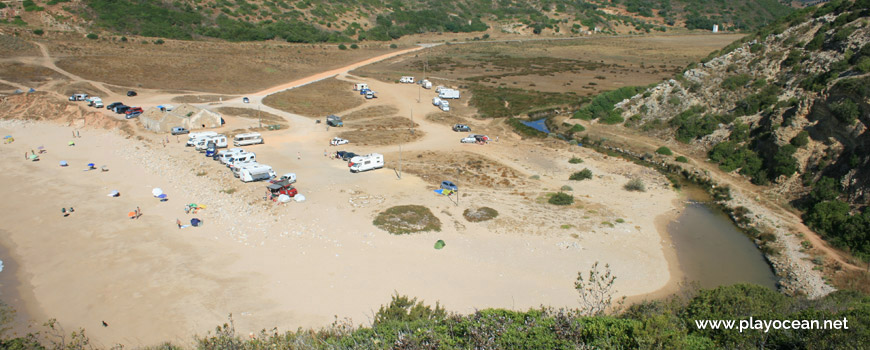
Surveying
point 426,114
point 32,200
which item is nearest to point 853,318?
point 32,200

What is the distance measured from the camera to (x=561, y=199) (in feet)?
129

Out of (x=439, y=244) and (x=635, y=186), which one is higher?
(x=635, y=186)

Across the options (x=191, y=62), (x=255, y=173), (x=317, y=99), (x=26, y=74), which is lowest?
(x=255, y=173)

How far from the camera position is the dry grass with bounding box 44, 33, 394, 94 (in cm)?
7981

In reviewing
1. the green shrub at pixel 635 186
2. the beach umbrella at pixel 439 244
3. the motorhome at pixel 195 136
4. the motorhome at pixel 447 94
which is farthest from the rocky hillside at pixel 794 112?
the motorhome at pixel 195 136

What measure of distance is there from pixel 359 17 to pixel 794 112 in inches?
4840

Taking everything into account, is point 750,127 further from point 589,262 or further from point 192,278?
point 192,278

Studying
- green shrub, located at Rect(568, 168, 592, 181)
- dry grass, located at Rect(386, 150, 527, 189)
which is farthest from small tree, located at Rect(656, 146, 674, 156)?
dry grass, located at Rect(386, 150, 527, 189)

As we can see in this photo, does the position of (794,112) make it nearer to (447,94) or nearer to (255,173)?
(447,94)

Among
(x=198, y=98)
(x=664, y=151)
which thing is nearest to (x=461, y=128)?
(x=664, y=151)

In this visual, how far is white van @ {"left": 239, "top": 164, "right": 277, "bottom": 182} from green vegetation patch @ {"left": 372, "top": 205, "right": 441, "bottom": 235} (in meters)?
12.2

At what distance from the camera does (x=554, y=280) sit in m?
28.5

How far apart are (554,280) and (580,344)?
12285mm

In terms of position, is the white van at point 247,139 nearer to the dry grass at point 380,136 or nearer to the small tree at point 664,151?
the dry grass at point 380,136
